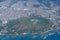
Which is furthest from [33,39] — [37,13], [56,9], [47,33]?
[56,9]

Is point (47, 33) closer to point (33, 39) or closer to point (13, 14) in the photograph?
point (33, 39)

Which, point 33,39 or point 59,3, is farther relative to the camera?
point 59,3

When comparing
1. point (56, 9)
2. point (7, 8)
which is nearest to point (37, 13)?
point (56, 9)

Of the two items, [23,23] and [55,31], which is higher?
[23,23]

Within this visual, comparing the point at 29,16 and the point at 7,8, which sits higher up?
the point at 7,8

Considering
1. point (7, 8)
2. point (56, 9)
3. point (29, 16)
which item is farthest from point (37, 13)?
point (7, 8)

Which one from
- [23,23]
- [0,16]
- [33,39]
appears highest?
[0,16]

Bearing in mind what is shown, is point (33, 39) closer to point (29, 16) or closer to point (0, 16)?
point (29, 16)
